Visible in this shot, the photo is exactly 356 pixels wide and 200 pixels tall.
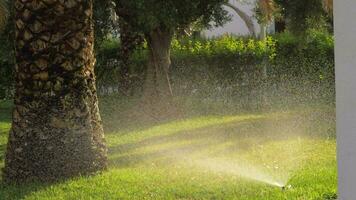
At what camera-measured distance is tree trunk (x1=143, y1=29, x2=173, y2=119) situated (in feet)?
39.7

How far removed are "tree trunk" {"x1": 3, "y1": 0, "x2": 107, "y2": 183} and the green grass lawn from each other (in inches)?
10.8

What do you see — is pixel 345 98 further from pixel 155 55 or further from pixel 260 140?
pixel 155 55

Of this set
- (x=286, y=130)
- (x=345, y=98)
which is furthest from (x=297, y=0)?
(x=345, y=98)

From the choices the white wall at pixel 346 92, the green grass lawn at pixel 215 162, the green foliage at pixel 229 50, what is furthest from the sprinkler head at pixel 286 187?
the green foliage at pixel 229 50

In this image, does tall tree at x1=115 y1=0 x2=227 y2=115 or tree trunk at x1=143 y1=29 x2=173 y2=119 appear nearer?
tall tree at x1=115 y1=0 x2=227 y2=115

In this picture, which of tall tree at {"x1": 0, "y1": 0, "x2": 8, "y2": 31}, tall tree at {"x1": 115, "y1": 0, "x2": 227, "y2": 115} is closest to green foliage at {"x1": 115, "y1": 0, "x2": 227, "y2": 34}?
tall tree at {"x1": 115, "y1": 0, "x2": 227, "y2": 115}

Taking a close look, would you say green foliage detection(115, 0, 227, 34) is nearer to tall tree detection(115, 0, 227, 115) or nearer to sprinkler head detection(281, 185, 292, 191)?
tall tree detection(115, 0, 227, 115)

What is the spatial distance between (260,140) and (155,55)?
157 inches

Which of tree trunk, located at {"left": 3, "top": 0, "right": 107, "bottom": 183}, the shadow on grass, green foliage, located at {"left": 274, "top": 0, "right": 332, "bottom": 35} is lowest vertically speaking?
the shadow on grass

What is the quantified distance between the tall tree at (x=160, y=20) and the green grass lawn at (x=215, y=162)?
4.35ft

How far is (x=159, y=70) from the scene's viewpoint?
1226cm

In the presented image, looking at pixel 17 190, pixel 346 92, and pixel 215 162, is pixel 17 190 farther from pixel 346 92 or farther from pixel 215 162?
pixel 346 92

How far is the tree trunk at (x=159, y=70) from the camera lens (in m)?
12.1

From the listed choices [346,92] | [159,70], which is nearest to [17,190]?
[346,92]
